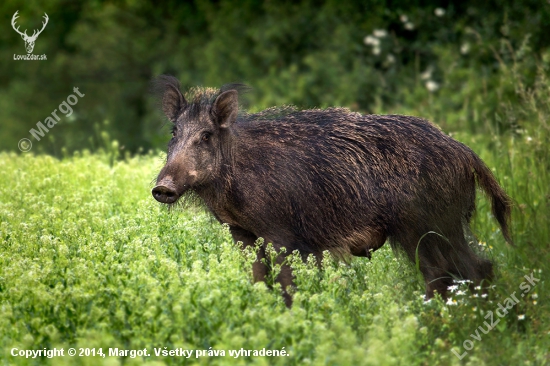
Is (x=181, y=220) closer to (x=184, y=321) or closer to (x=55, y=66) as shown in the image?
(x=184, y=321)

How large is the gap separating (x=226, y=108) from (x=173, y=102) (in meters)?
0.40

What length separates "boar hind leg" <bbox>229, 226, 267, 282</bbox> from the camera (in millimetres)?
5316

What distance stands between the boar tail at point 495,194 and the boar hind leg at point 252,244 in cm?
149

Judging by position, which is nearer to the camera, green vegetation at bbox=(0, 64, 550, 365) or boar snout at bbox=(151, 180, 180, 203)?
green vegetation at bbox=(0, 64, 550, 365)

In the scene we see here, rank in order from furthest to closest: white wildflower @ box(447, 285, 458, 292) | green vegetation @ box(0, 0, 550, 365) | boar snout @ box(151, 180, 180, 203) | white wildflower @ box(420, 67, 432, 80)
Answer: white wildflower @ box(420, 67, 432, 80) < white wildflower @ box(447, 285, 458, 292) < boar snout @ box(151, 180, 180, 203) < green vegetation @ box(0, 0, 550, 365)

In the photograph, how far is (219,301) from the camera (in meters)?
4.15

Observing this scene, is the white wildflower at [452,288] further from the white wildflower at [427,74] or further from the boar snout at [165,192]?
the white wildflower at [427,74]

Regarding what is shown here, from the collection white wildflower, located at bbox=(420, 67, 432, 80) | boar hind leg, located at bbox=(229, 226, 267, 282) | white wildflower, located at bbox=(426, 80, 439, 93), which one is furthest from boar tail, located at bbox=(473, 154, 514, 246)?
white wildflower, located at bbox=(420, 67, 432, 80)

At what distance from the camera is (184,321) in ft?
13.3

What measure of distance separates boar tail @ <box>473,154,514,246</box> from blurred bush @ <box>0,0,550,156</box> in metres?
3.54

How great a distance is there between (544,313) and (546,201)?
4.36 feet

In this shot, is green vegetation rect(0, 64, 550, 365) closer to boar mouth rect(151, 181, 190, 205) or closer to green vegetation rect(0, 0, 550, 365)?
green vegetation rect(0, 0, 550, 365)

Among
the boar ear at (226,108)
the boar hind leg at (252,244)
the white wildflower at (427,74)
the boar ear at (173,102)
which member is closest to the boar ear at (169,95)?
the boar ear at (173,102)

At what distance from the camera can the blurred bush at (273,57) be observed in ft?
39.6
